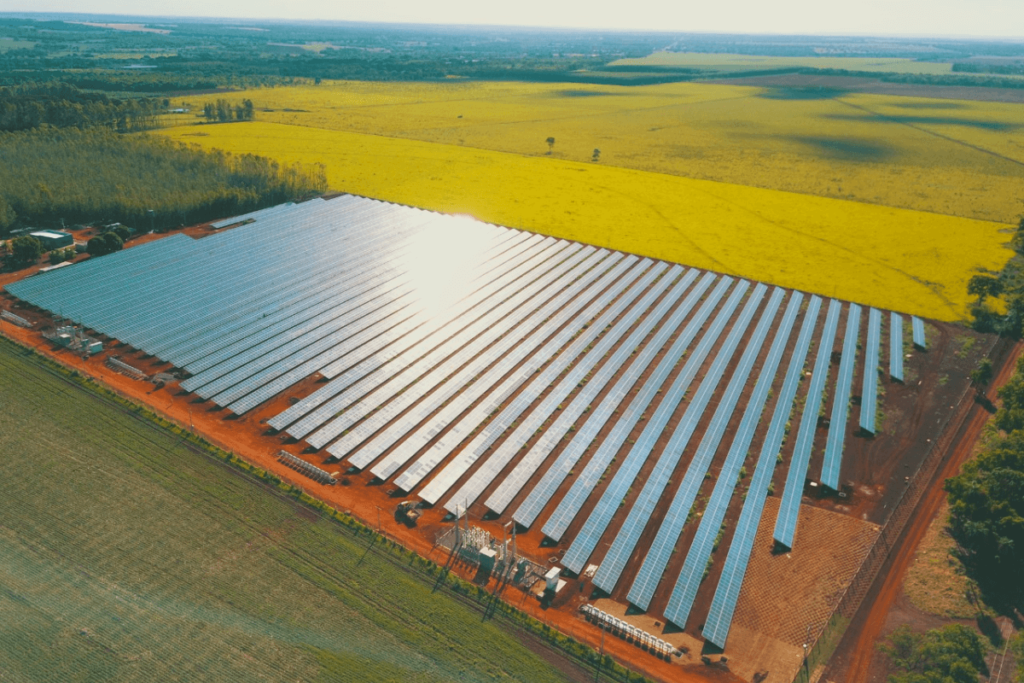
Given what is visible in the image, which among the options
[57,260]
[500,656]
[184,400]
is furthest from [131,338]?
[500,656]

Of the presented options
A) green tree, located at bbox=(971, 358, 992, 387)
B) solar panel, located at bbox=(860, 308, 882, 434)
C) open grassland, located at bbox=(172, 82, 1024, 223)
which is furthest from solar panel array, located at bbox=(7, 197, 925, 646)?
open grassland, located at bbox=(172, 82, 1024, 223)

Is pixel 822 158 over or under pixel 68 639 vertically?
over

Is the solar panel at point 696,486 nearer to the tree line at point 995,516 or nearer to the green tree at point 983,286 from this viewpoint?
the tree line at point 995,516

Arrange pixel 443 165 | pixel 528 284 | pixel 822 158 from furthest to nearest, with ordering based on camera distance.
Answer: pixel 822 158 < pixel 443 165 < pixel 528 284

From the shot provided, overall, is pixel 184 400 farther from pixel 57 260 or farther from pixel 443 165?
pixel 443 165

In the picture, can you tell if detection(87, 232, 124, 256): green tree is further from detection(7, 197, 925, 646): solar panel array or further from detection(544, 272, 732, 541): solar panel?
detection(544, 272, 732, 541): solar panel

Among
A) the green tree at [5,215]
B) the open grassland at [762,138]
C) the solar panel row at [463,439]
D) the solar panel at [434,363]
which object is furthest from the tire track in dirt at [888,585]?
the green tree at [5,215]
